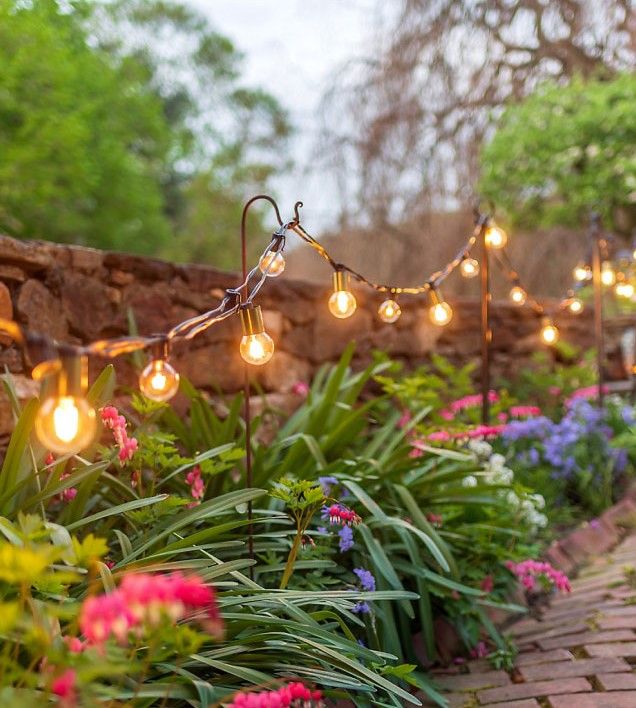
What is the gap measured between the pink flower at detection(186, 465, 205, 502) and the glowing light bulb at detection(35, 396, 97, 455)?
116 centimetres

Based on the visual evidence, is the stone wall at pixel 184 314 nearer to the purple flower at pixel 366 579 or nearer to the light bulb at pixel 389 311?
the light bulb at pixel 389 311

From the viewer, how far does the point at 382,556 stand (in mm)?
2186

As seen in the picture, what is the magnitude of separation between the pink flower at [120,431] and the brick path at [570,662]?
107cm

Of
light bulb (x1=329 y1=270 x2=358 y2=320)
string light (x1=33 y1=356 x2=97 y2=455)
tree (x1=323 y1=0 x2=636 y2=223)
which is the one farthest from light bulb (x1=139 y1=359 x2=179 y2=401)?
tree (x1=323 y1=0 x2=636 y2=223)

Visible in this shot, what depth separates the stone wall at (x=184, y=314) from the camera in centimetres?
254

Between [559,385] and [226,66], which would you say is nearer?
[559,385]

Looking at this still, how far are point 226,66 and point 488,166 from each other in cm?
1247

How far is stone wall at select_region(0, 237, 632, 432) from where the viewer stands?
2.54m

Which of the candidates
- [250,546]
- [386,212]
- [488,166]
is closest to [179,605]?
[250,546]

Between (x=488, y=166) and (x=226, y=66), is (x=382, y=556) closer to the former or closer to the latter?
(x=488, y=166)

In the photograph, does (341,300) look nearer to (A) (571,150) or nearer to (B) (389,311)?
(B) (389,311)

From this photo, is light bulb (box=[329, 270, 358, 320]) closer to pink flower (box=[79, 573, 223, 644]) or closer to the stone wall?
the stone wall

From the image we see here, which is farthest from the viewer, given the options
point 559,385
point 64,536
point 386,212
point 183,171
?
point 183,171

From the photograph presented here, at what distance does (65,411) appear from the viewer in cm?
104
